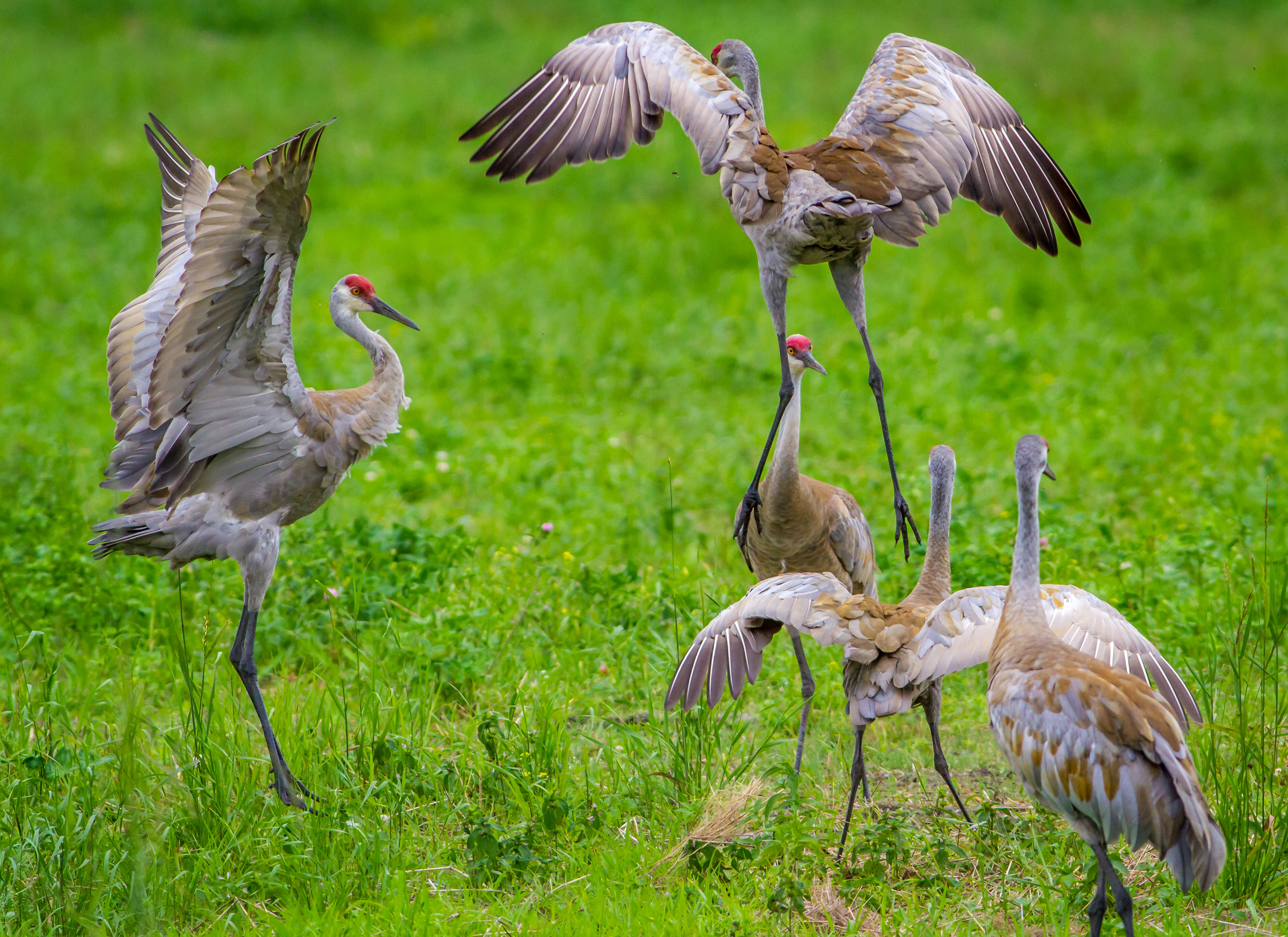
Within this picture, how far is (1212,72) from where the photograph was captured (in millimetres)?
14547

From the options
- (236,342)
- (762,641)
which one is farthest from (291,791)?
(762,641)

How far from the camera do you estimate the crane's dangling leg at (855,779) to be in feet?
12.7

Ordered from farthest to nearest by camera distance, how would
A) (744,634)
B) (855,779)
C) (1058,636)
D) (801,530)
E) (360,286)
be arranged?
(360,286)
(801,530)
(855,779)
(744,634)
(1058,636)

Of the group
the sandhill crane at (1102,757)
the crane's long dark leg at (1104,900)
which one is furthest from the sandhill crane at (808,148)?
the crane's long dark leg at (1104,900)

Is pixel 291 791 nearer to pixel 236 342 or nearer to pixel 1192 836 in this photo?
pixel 236 342

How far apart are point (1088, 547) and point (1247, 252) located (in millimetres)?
5603

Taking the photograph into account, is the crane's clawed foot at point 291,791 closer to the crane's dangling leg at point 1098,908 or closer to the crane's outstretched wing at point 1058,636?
the crane's outstretched wing at point 1058,636

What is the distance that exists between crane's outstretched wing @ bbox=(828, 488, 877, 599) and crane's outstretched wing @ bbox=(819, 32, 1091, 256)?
1.14 metres

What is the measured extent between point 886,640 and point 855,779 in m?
0.53

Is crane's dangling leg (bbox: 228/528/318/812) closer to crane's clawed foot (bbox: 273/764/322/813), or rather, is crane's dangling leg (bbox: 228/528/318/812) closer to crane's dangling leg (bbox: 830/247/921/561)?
crane's clawed foot (bbox: 273/764/322/813)

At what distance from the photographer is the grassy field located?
369 centimetres

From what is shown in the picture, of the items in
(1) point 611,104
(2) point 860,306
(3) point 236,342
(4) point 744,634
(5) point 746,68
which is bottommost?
(4) point 744,634

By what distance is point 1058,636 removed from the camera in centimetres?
Result: 373

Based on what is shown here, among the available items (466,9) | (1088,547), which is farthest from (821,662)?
(466,9)
